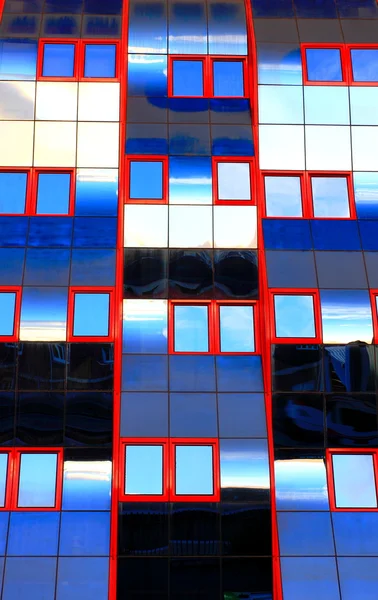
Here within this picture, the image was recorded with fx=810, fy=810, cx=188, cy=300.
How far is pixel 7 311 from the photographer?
2048 cm

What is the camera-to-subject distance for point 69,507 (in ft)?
61.6

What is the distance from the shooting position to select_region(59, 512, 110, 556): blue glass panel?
18.4 metres

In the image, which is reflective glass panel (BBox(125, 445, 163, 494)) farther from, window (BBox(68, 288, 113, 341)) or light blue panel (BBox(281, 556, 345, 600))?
light blue panel (BBox(281, 556, 345, 600))

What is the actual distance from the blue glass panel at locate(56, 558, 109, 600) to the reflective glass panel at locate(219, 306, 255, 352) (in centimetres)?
600

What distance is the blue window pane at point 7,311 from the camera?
20328mm

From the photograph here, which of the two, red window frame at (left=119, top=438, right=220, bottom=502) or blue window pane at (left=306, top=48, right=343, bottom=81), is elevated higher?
blue window pane at (left=306, top=48, right=343, bottom=81)

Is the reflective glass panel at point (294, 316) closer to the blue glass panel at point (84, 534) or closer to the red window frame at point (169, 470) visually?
the red window frame at point (169, 470)

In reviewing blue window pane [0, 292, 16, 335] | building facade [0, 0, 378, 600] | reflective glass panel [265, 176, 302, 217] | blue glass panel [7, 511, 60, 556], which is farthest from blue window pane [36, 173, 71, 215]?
blue glass panel [7, 511, 60, 556]

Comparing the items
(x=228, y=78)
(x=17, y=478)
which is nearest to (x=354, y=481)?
(x=17, y=478)

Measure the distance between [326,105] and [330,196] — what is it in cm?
270

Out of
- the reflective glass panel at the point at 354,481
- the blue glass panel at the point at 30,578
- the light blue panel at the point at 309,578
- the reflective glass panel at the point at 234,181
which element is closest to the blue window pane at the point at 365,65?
the reflective glass panel at the point at 234,181

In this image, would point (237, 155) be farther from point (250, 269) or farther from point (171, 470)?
point (171, 470)

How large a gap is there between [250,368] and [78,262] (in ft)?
17.0

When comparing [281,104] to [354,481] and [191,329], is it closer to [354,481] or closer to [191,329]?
[191,329]
